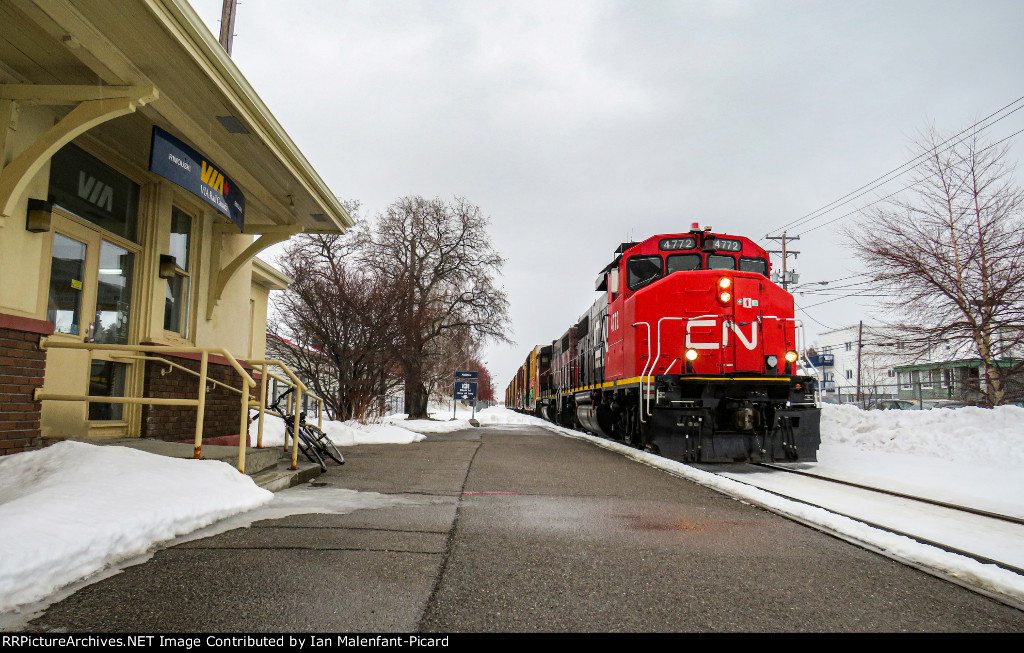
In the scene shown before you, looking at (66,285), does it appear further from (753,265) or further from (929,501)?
(753,265)

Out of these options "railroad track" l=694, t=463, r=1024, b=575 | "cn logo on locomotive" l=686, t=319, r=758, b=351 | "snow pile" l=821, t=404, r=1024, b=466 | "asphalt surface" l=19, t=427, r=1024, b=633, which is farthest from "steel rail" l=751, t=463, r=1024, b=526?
"snow pile" l=821, t=404, r=1024, b=466

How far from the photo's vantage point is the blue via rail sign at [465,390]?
83.0 ft

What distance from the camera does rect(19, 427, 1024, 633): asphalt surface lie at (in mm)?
2639

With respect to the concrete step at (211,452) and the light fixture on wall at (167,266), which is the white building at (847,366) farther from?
the light fixture on wall at (167,266)

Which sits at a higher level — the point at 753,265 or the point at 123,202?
the point at 753,265

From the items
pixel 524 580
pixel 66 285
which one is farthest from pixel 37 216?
pixel 524 580

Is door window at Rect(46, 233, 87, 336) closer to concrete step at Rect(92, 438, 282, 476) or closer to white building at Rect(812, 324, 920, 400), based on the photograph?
concrete step at Rect(92, 438, 282, 476)

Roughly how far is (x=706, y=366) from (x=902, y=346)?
9.77 m

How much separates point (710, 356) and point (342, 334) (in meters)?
8.99

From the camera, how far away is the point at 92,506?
3627 mm

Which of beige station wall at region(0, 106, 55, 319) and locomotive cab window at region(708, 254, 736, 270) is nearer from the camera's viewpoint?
beige station wall at region(0, 106, 55, 319)

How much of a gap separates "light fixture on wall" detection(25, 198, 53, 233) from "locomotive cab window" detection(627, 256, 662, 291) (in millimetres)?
8608

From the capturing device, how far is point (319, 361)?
15.7 m
